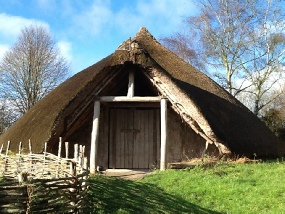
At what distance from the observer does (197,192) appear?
8.80 meters

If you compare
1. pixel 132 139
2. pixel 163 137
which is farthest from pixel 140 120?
pixel 163 137

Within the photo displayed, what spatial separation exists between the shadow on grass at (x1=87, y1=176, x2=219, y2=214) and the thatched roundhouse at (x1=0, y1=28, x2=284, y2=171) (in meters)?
2.59

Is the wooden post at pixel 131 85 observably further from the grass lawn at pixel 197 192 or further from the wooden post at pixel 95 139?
the grass lawn at pixel 197 192

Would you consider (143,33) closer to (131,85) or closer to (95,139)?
(131,85)

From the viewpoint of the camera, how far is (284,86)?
1167 inches

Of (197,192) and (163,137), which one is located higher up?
(163,137)

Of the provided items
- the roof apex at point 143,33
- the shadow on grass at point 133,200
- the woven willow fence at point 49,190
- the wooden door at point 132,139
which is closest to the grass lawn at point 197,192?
the shadow on grass at point 133,200

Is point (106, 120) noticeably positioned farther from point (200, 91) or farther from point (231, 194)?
point (231, 194)

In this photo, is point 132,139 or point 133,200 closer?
point 133,200

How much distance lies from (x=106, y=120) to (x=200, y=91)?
337 cm

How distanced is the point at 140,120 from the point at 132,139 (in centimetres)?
68

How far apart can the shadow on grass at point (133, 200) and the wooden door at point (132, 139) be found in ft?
14.3

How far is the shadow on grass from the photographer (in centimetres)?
740

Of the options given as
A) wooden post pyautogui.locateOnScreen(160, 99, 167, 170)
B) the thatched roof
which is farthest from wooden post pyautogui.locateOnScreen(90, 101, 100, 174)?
wooden post pyautogui.locateOnScreen(160, 99, 167, 170)
